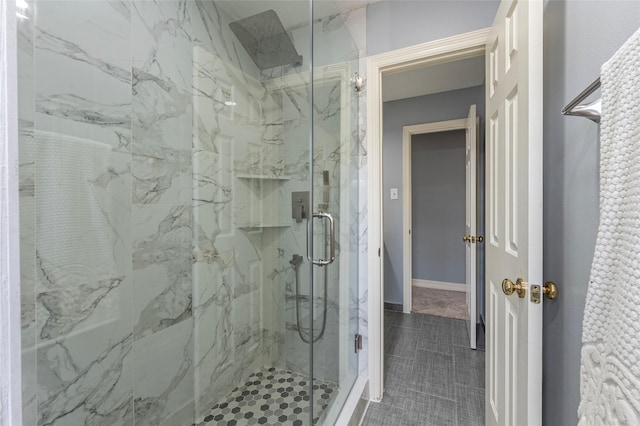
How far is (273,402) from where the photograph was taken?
5.12 ft

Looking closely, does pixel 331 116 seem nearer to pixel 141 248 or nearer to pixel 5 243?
pixel 141 248

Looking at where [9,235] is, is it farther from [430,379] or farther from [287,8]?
[430,379]

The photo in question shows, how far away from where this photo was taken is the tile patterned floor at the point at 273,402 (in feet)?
4.60

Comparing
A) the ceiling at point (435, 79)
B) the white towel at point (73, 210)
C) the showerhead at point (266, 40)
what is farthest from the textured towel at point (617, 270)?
the ceiling at point (435, 79)

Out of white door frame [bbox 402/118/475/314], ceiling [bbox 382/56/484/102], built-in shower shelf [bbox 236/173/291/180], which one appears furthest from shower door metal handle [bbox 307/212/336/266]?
white door frame [bbox 402/118/475/314]

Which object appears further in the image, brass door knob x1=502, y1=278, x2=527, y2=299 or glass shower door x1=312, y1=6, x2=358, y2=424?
glass shower door x1=312, y1=6, x2=358, y2=424

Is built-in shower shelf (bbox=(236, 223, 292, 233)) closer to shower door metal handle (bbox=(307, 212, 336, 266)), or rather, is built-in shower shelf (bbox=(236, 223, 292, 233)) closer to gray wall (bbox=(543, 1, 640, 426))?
shower door metal handle (bbox=(307, 212, 336, 266))

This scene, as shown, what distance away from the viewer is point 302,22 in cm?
156

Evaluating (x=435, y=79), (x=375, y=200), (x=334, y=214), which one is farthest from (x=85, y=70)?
(x=435, y=79)

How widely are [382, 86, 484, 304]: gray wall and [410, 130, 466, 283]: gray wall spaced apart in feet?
3.16

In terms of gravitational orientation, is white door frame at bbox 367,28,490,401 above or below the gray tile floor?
above

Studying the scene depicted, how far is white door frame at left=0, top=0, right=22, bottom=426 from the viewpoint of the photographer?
20.8 inches

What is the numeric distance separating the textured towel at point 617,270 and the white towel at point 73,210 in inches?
55.7

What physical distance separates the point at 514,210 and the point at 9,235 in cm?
142
